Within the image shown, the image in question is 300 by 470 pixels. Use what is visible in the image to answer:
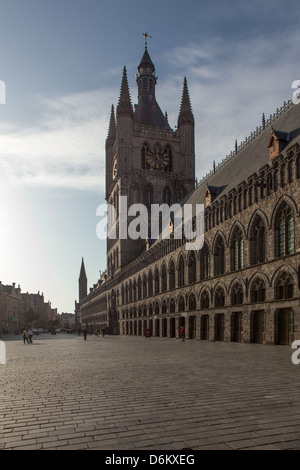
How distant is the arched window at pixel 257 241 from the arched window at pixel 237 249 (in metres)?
1.76

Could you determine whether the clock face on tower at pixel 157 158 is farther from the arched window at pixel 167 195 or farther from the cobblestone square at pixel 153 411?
the cobblestone square at pixel 153 411

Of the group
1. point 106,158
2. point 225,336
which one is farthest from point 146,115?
point 225,336

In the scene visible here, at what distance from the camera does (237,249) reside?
33.2 m

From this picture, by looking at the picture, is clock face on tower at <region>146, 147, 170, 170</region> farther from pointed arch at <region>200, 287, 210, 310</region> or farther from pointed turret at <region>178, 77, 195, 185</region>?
pointed arch at <region>200, 287, 210, 310</region>

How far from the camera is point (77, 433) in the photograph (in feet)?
19.6

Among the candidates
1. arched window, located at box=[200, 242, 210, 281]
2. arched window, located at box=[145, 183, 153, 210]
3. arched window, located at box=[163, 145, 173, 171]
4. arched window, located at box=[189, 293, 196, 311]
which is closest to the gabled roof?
arched window, located at box=[200, 242, 210, 281]

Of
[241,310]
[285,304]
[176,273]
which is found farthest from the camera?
[176,273]

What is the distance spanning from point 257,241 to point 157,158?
2231 inches

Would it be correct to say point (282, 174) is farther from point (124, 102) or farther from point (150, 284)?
point (124, 102)

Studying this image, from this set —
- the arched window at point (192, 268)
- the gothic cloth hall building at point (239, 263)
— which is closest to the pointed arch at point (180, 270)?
the gothic cloth hall building at point (239, 263)

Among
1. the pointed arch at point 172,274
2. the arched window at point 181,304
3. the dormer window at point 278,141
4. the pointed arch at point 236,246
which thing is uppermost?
the dormer window at point 278,141

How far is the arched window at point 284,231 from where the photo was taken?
26.4 metres
